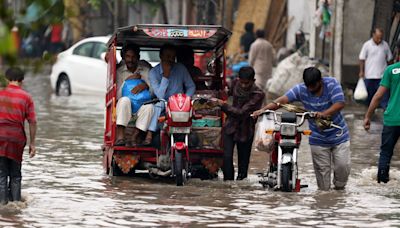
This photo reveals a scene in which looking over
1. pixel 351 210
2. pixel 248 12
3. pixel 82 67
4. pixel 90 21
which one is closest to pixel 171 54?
pixel 351 210

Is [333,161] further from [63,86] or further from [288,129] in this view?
[63,86]

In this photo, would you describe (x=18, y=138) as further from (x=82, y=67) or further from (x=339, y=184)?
(x=82, y=67)

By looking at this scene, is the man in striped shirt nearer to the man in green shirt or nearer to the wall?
the man in green shirt

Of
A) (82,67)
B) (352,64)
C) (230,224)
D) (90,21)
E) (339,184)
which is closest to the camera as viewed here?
(230,224)

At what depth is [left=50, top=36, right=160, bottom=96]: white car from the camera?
2589cm

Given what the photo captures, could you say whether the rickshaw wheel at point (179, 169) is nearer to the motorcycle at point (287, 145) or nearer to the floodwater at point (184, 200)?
the floodwater at point (184, 200)

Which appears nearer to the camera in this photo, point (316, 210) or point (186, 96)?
point (316, 210)

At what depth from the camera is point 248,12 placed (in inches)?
1336

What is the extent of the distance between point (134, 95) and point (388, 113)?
2737mm

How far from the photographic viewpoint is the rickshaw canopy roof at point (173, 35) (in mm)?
11547

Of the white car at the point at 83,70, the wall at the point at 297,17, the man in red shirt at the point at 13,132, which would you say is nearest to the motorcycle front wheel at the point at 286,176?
the man in red shirt at the point at 13,132

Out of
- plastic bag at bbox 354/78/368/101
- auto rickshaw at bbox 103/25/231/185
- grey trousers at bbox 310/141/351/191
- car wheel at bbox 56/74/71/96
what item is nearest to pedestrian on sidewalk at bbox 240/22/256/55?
car wheel at bbox 56/74/71/96

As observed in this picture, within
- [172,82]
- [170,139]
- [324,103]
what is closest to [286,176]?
[324,103]

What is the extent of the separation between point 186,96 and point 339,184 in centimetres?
180
